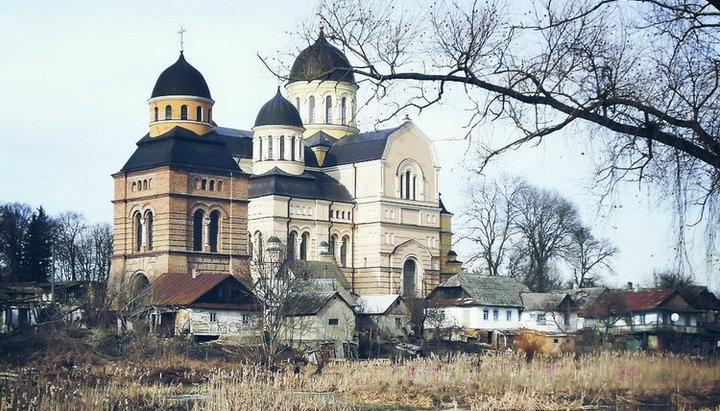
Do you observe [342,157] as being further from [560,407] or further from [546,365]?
[560,407]

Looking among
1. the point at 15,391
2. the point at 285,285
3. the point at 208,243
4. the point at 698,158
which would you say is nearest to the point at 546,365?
the point at 15,391

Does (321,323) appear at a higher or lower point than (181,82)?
lower

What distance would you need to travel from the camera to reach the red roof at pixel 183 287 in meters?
50.3

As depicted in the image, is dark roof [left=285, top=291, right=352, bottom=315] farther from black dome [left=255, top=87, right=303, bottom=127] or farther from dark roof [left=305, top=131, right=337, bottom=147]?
dark roof [left=305, top=131, right=337, bottom=147]

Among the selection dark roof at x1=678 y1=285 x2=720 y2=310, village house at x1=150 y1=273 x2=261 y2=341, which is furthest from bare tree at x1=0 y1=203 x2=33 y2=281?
dark roof at x1=678 y1=285 x2=720 y2=310

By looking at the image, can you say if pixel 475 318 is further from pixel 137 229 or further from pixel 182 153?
pixel 137 229

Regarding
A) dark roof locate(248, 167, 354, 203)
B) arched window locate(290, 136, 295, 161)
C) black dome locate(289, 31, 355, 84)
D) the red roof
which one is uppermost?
arched window locate(290, 136, 295, 161)

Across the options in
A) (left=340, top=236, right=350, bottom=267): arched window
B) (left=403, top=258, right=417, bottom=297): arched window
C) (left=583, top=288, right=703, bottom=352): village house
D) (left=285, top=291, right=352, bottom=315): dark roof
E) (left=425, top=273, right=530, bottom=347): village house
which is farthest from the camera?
(left=340, top=236, right=350, bottom=267): arched window

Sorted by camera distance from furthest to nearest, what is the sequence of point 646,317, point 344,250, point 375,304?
point 344,250 < point 646,317 < point 375,304

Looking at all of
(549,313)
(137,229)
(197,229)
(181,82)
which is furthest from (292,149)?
(549,313)

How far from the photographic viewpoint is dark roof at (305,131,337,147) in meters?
80.2

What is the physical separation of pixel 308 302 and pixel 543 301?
59.3ft

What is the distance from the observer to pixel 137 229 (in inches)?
2464

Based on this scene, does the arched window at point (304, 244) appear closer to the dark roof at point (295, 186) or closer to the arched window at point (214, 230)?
the dark roof at point (295, 186)
